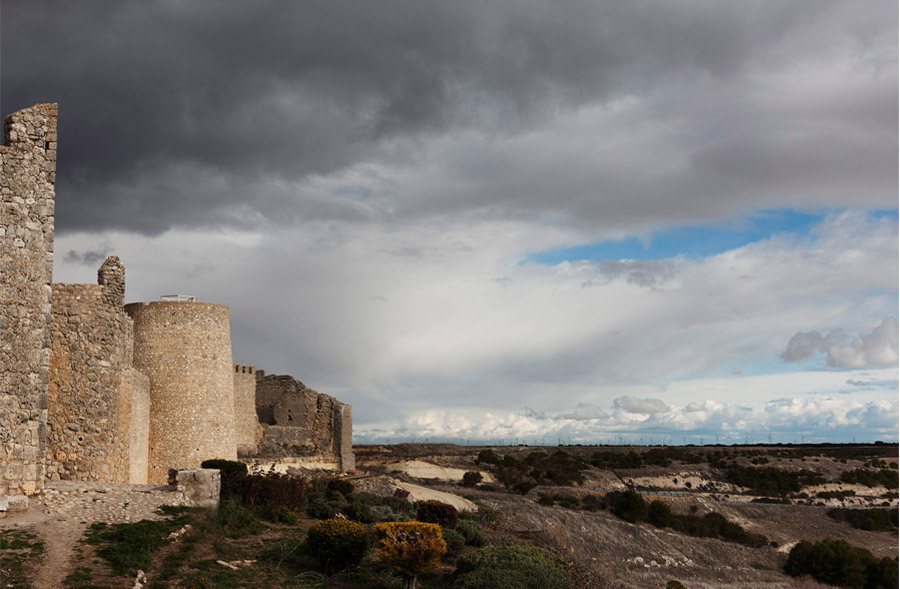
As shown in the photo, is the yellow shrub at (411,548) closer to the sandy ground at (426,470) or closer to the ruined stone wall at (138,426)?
the ruined stone wall at (138,426)

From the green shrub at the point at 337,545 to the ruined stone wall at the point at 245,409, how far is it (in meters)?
18.9

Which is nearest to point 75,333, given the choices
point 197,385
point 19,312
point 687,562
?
point 19,312

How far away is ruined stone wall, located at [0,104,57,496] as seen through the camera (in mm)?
18812

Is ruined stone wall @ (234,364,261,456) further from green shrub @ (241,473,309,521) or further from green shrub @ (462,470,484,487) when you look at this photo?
green shrub @ (462,470,484,487)

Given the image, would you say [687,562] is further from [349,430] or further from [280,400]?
[280,400]

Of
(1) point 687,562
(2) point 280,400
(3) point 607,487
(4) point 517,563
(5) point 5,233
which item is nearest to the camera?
(5) point 5,233

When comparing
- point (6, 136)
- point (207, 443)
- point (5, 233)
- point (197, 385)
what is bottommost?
point (207, 443)

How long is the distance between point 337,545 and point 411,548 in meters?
1.76

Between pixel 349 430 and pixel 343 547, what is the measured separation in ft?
78.5

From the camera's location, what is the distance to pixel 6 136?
19.8m

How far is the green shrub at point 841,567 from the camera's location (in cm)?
3903

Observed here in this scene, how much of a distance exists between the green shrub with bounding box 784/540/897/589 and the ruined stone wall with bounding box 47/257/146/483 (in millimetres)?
30973

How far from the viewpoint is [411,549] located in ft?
62.8

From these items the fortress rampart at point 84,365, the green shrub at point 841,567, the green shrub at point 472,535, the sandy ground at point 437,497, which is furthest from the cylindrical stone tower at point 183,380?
the green shrub at point 841,567
